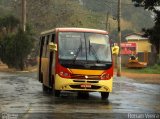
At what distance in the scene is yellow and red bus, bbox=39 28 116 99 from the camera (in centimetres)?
2055

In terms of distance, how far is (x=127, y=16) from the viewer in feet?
486

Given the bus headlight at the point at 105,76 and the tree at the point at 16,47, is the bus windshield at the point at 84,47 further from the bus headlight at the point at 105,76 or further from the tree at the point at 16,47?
the tree at the point at 16,47

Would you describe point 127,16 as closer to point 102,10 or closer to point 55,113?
point 102,10

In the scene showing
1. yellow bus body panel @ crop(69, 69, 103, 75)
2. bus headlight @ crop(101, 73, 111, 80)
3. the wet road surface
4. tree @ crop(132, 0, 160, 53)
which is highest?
tree @ crop(132, 0, 160, 53)

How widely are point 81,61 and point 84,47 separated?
0.73m

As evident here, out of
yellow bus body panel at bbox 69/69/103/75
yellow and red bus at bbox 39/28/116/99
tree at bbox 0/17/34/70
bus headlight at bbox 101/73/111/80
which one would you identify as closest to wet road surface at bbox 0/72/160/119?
yellow and red bus at bbox 39/28/116/99

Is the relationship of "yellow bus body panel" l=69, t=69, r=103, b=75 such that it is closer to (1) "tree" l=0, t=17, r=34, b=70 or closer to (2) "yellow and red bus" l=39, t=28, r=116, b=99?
(2) "yellow and red bus" l=39, t=28, r=116, b=99

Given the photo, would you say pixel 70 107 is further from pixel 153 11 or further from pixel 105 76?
pixel 153 11

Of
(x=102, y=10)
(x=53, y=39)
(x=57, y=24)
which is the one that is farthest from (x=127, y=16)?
(x=53, y=39)

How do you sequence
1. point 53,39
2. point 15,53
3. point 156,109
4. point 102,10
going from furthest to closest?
point 102,10 < point 15,53 < point 53,39 < point 156,109

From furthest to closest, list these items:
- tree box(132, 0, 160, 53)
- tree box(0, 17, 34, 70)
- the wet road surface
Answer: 1. tree box(0, 17, 34, 70)
2. tree box(132, 0, 160, 53)
3. the wet road surface

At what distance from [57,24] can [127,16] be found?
3086 inches

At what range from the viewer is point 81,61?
20.7 m

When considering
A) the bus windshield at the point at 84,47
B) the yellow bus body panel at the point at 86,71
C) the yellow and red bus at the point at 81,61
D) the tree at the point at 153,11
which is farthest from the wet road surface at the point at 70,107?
the tree at the point at 153,11
